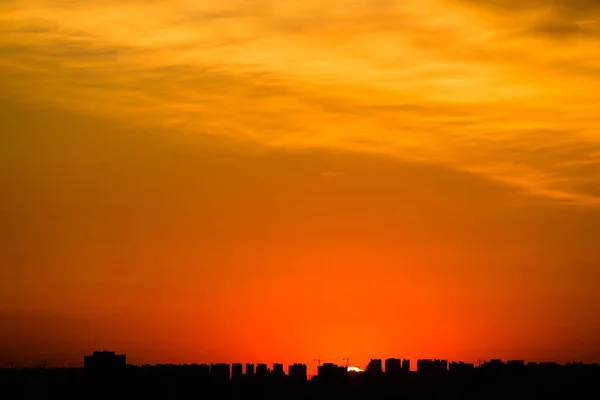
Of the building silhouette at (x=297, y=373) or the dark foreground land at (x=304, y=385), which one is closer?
the dark foreground land at (x=304, y=385)

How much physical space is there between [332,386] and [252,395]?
39.5ft

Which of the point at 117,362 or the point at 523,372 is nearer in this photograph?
the point at 117,362

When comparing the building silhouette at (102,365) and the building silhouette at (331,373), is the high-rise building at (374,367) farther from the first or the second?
the building silhouette at (102,365)

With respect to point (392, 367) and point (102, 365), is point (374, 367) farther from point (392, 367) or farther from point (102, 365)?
point (102, 365)

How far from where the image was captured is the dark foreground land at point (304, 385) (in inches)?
4852

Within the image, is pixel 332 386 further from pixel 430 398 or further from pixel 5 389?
pixel 5 389

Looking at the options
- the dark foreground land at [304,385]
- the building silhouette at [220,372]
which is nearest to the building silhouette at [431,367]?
the dark foreground land at [304,385]

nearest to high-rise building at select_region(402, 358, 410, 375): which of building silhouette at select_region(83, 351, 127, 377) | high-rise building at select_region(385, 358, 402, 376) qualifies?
high-rise building at select_region(385, 358, 402, 376)

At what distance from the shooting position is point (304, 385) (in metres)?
146

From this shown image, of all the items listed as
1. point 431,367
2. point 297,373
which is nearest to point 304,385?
point 297,373

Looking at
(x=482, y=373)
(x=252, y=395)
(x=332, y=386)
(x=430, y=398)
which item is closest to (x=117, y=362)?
(x=252, y=395)

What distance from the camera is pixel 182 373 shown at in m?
137

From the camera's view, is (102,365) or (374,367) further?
(374,367)

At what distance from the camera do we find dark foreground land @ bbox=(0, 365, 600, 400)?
123250 mm
